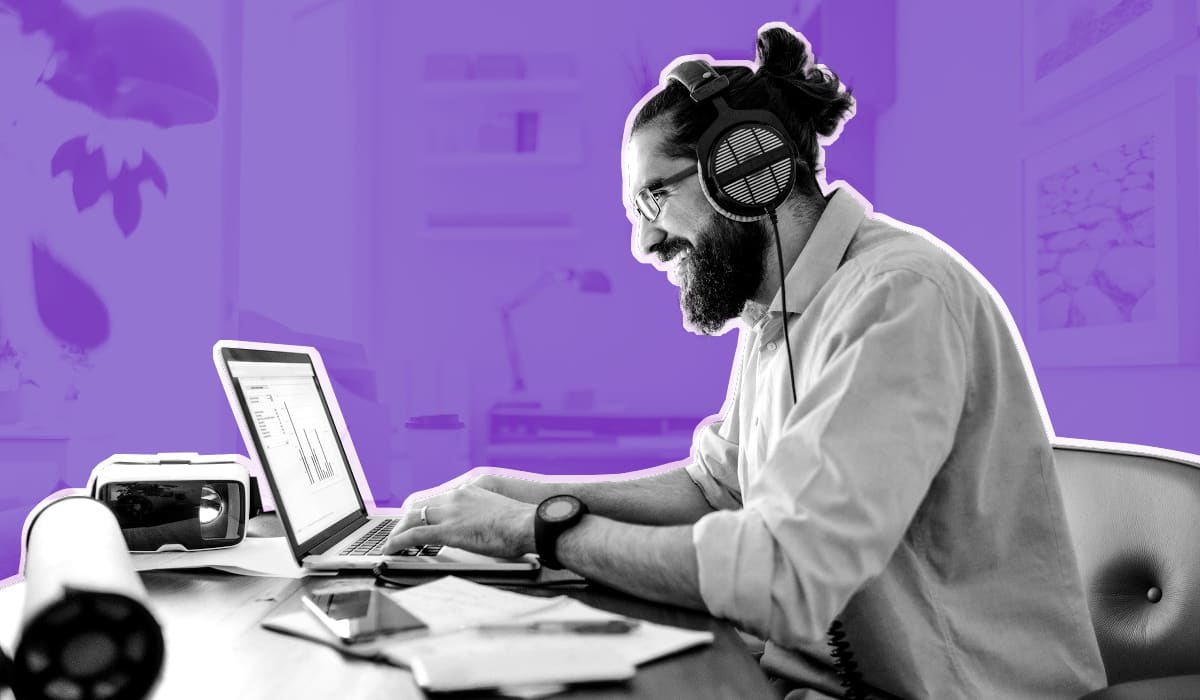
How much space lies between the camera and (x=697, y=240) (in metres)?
1.24

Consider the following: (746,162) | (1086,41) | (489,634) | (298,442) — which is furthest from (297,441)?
(1086,41)

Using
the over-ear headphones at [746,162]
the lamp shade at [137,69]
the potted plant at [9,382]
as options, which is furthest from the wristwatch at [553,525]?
the potted plant at [9,382]

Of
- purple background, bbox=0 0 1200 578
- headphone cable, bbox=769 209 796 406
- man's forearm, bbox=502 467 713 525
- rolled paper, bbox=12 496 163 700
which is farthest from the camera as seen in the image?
purple background, bbox=0 0 1200 578

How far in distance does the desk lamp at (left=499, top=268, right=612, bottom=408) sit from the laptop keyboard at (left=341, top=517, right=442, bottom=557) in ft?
4.13

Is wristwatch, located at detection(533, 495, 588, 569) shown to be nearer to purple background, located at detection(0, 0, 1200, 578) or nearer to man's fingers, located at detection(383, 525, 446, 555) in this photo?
man's fingers, located at detection(383, 525, 446, 555)

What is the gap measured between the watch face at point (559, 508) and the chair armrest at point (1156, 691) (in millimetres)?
528

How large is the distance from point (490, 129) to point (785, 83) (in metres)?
1.57

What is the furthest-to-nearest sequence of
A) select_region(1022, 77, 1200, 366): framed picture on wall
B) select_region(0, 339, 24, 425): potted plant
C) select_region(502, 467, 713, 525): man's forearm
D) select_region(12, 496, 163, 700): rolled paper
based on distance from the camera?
select_region(0, 339, 24, 425): potted plant, select_region(1022, 77, 1200, 366): framed picture on wall, select_region(502, 467, 713, 525): man's forearm, select_region(12, 496, 163, 700): rolled paper

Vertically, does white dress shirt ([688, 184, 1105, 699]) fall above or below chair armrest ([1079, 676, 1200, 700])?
above

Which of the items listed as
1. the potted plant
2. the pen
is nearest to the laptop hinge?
the pen

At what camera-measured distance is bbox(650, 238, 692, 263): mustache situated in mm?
1270

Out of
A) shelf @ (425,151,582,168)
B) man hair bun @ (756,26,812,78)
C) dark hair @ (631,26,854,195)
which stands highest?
shelf @ (425,151,582,168)

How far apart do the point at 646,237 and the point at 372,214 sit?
1564 mm

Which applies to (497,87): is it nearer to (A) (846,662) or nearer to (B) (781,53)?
(B) (781,53)
